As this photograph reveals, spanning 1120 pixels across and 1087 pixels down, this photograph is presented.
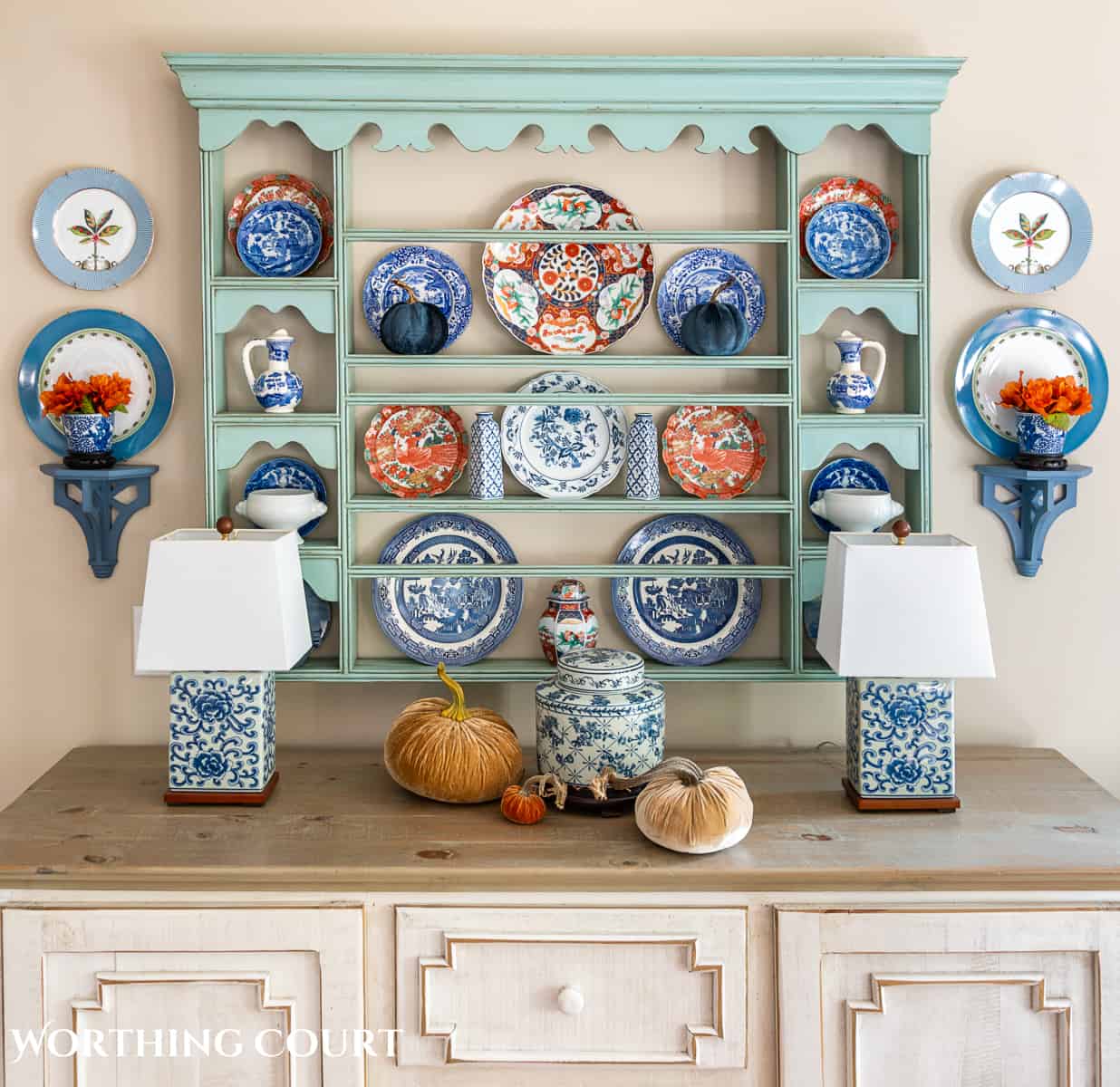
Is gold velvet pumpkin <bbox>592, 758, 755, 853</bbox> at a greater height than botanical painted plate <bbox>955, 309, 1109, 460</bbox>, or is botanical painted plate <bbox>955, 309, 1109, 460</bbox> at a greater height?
botanical painted plate <bbox>955, 309, 1109, 460</bbox>

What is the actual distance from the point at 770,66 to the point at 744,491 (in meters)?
0.75

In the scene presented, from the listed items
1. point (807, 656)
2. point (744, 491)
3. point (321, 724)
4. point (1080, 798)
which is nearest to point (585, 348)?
point (744, 491)

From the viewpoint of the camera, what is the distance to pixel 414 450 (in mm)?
2197

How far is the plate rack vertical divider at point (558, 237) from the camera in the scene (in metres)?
2.02

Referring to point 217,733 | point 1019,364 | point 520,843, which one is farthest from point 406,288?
point 1019,364

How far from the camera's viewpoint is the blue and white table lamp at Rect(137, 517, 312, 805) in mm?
1816

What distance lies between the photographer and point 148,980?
5.41 ft

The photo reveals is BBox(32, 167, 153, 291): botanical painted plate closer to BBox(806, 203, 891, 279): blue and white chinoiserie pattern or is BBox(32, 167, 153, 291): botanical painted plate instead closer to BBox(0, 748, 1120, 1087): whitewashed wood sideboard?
BBox(0, 748, 1120, 1087): whitewashed wood sideboard

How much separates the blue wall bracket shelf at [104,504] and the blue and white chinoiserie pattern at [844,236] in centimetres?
129

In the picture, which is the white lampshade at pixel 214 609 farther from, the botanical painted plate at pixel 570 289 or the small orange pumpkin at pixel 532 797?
the botanical painted plate at pixel 570 289

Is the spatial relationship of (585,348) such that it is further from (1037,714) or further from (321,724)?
(1037,714)

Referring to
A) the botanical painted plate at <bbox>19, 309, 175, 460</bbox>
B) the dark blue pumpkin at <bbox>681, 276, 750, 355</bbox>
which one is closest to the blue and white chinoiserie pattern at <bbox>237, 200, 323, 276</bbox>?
the botanical painted plate at <bbox>19, 309, 175, 460</bbox>

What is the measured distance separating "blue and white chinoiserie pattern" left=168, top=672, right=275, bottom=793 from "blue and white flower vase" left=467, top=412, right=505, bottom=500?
516 mm

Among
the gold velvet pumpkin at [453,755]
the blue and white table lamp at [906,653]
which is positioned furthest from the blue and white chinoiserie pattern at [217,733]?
the blue and white table lamp at [906,653]
